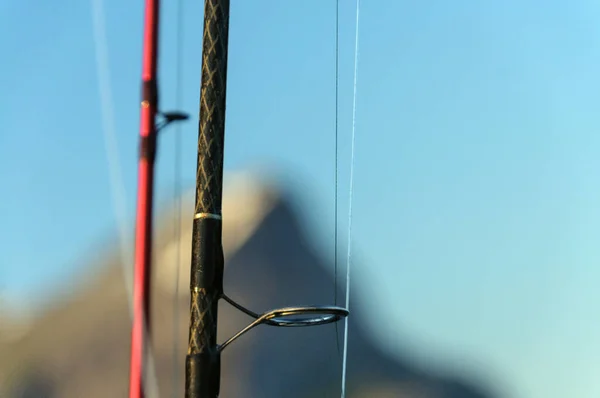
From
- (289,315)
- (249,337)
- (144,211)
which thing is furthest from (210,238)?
(249,337)

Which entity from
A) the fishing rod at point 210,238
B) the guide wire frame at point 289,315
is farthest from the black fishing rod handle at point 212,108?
the guide wire frame at point 289,315

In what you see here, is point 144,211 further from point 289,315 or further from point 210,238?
point 289,315

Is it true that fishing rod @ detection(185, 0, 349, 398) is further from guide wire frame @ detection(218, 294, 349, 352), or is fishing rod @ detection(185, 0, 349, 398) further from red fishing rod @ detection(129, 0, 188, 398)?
red fishing rod @ detection(129, 0, 188, 398)

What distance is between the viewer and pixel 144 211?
6.22 feet

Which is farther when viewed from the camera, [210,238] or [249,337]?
[249,337]

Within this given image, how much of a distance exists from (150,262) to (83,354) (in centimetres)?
460

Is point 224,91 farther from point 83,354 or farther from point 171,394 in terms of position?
point 83,354

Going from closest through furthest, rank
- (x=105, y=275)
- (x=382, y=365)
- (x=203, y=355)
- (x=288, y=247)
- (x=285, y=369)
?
(x=203, y=355), (x=105, y=275), (x=285, y=369), (x=382, y=365), (x=288, y=247)

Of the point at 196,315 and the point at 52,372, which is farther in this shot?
the point at 52,372

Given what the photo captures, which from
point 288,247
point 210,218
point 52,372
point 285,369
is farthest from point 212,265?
point 288,247

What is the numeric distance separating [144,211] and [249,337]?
6700mm

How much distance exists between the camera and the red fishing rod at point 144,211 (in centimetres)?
188

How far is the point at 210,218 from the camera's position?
6.38ft

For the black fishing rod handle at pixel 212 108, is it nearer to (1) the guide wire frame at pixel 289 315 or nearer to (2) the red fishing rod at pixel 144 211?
(2) the red fishing rod at pixel 144 211
